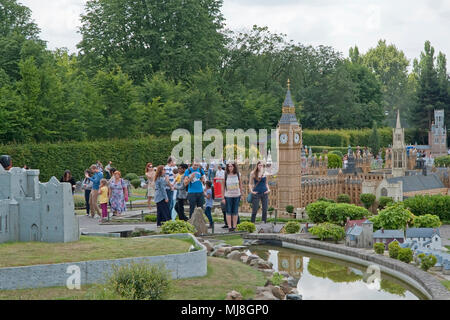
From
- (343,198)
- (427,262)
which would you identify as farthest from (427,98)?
(427,262)

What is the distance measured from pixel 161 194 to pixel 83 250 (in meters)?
5.25

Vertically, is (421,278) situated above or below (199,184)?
below

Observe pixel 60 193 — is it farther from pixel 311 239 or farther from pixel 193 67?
pixel 193 67

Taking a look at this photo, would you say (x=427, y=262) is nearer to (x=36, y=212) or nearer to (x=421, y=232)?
(x=421, y=232)

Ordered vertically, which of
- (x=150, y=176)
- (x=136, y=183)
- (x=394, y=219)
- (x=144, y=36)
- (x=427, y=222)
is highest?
(x=144, y=36)

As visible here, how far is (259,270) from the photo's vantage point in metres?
15.3

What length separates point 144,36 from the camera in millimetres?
50906

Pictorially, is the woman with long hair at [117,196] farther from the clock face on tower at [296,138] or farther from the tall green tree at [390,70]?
the tall green tree at [390,70]

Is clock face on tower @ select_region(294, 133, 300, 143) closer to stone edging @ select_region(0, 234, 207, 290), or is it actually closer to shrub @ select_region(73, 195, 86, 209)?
shrub @ select_region(73, 195, 86, 209)

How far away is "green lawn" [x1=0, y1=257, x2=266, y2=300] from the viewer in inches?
480

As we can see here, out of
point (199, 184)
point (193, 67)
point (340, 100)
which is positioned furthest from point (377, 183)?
point (340, 100)

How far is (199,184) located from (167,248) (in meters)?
4.99

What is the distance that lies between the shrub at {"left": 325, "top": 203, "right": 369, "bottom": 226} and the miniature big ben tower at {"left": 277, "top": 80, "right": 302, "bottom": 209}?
4.82 m

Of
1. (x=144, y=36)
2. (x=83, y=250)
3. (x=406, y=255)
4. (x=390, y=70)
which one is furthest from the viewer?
(x=390, y=70)
